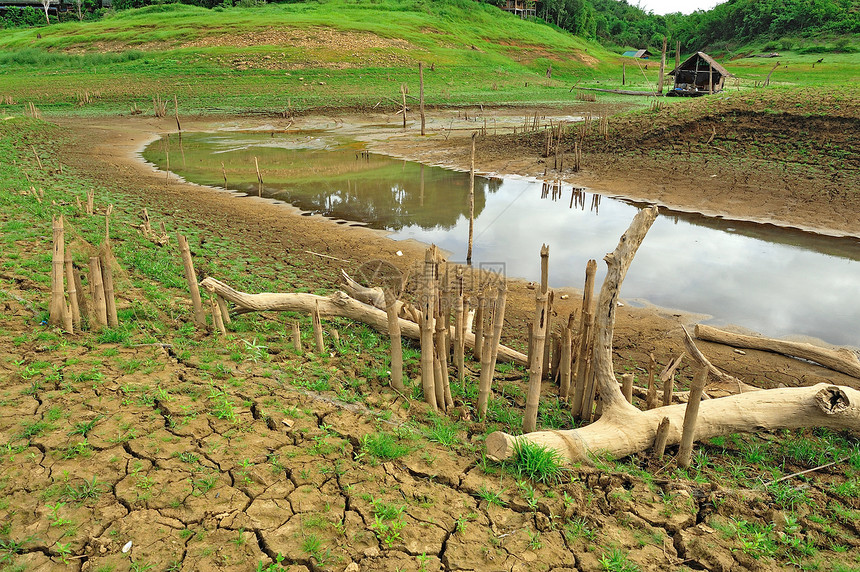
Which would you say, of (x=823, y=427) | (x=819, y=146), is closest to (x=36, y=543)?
(x=823, y=427)

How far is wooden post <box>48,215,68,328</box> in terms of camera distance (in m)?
5.07

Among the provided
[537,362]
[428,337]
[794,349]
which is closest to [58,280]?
[428,337]

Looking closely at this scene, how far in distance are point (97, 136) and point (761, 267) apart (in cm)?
2475

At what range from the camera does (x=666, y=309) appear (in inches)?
336

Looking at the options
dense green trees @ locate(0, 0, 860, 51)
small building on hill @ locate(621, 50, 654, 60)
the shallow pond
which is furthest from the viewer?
small building on hill @ locate(621, 50, 654, 60)

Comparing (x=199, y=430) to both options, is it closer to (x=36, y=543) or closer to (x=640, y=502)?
(x=36, y=543)

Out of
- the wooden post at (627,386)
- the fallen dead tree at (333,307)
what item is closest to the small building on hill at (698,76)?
the fallen dead tree at (333,307)

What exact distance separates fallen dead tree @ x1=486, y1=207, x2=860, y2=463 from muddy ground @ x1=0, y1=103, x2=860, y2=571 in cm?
26

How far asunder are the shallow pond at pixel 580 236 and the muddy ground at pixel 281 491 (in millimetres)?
5207

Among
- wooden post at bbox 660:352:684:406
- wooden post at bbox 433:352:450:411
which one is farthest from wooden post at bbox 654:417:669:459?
wooden post at bbox 433:352:450:411

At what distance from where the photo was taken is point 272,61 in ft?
125

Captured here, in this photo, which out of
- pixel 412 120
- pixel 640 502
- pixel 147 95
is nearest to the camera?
pixel 640 502

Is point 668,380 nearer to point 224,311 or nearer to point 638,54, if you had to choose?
point 224,311

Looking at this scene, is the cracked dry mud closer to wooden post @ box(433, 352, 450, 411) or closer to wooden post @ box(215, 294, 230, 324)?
wooden post @ box(433, 352, 450, 411)
